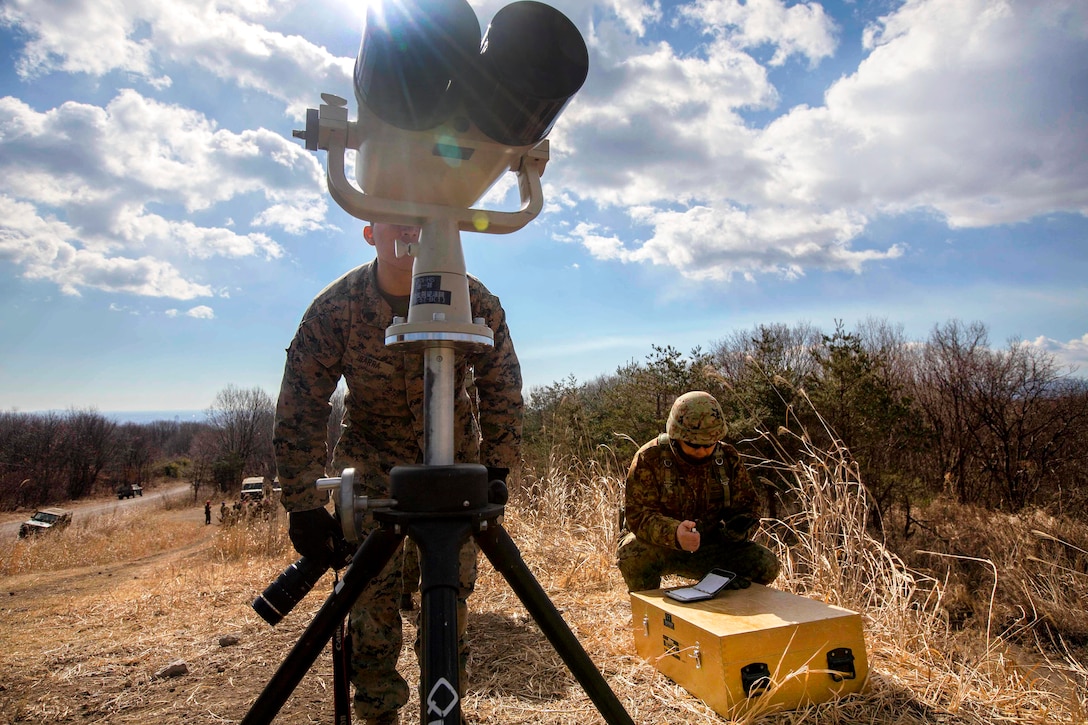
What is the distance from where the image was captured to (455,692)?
79cm

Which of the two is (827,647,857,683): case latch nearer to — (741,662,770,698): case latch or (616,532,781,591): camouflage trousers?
(741,662,770,698): case latch

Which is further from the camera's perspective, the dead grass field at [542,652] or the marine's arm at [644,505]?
the marine's arm at [644,505]

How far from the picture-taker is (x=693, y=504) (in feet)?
11.1

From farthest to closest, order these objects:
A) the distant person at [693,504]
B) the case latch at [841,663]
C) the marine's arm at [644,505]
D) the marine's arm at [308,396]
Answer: the distant person at [693,504], the marine's arm at [644,505], the case latch at [841,663], the marine's arm at [308,396]

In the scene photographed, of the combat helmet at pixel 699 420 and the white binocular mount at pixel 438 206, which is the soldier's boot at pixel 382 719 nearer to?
the white binocular mount at pixel 438 206

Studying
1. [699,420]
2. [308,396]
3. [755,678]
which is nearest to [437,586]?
[308,396]

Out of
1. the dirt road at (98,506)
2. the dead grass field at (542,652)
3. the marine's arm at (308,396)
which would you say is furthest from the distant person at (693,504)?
the dirt road at (98,506)

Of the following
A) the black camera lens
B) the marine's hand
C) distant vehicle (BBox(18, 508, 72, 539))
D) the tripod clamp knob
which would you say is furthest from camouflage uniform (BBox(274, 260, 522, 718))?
distant vehicle (BBox(18, 508, 72, 539))

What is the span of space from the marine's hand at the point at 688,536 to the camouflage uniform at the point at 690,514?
148 millimetres

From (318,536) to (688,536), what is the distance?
219 cm

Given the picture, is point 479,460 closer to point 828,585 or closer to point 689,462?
point 689,462

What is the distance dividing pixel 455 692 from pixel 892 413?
8444mm

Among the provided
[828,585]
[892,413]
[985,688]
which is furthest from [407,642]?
[892,413]

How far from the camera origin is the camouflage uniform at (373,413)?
1717 millimetres
